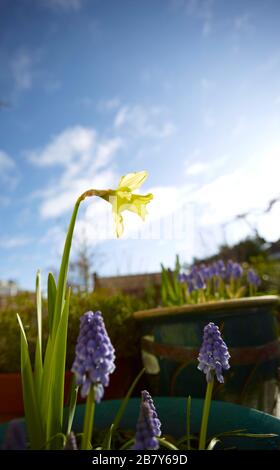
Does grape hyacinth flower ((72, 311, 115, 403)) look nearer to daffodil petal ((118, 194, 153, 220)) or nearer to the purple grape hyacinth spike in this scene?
the purple grape hyacinth spike

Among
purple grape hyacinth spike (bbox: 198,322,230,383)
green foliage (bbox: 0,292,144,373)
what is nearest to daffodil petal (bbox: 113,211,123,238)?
purple grape hyacinth spike (bbox: 198,322,230,383)

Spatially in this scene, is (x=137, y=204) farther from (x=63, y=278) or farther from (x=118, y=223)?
(x=63, y=278)

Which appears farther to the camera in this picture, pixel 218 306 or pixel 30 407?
pixel 218 306

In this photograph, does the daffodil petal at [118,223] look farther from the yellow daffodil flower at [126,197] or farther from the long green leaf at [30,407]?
the long green leaf at [30,407]

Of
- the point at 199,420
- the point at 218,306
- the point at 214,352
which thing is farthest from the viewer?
the point at 218,306

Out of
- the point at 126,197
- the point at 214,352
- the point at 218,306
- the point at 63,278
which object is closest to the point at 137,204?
the point at 126,197
